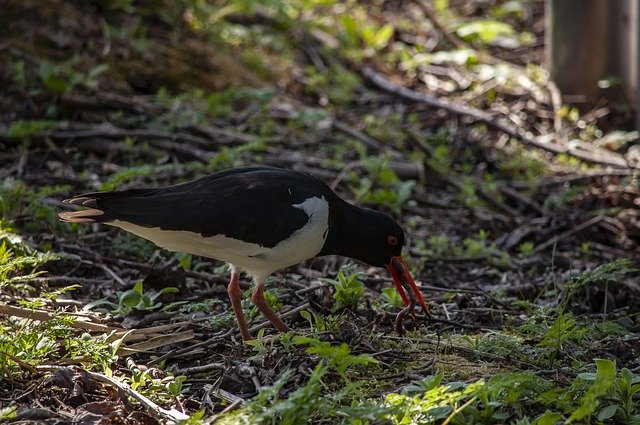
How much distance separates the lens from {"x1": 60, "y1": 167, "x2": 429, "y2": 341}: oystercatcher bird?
193 inches

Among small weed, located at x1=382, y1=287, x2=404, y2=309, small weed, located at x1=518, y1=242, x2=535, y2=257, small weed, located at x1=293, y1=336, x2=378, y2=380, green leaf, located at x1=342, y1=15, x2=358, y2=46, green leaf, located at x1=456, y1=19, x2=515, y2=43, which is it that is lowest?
small weed, located at x1=518, y1=242, x2=535, y2=257

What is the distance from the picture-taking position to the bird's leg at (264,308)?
5.10m

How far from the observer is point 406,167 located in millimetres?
8344

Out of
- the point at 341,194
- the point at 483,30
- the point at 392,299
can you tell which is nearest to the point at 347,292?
the point at 392,299

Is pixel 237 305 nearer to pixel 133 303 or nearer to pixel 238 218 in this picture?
pixel 238 218

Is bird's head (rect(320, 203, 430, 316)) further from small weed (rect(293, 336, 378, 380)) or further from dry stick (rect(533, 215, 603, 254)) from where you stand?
dry stick (rect(533, 215, 603, 254))

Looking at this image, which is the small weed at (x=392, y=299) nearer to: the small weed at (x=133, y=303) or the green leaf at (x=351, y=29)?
the small weed at (x=133, y=303)

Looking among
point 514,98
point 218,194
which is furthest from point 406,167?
point 218,194

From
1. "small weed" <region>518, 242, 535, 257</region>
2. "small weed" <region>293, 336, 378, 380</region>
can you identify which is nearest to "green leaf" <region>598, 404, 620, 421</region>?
"small weed" <region>293, 336, 378, 380</region>

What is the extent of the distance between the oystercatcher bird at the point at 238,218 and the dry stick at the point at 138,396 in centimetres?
95

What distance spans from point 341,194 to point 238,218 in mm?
2983

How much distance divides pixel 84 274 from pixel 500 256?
10.4 feet

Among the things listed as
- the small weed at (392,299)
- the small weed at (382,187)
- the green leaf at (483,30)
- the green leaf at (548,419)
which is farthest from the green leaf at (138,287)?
the green leaf at (483,30)

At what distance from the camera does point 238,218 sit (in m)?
4.97
